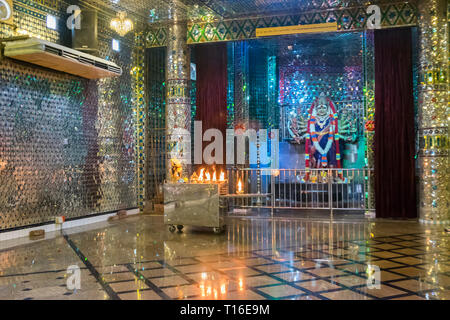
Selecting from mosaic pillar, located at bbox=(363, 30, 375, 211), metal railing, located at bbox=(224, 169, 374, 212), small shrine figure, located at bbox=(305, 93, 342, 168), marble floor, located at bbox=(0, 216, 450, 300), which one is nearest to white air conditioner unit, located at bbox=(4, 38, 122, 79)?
marble floor, located at bbox=(0, 216, 450, 300)

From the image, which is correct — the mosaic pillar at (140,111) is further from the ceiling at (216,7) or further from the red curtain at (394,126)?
the red curtain at (394,126)

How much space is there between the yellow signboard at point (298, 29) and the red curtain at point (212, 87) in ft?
3.37

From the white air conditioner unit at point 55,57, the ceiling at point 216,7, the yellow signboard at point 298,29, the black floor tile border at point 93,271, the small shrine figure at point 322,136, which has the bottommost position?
the black floor tile border at point 93,271

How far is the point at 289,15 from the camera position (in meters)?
8.88

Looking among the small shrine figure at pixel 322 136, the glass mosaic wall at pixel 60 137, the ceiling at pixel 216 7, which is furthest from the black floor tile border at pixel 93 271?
the small shrine figure at pixel 322 136

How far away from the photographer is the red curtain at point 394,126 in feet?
27.0

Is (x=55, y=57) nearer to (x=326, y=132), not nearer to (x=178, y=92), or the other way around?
(x=178, y=92)

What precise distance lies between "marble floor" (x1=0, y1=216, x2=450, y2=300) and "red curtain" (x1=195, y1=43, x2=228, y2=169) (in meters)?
2.92

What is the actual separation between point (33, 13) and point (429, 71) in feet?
23.0

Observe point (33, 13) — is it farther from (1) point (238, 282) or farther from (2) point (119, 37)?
(1) point (238, 282)

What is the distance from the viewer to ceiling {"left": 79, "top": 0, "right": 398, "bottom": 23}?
831cm

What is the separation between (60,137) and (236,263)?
4.34 m

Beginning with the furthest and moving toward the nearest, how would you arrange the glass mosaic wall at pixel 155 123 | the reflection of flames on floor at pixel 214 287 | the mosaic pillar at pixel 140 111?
the glass mosaic wall at pixel 155 123 < the mosaic pillar at pixel 140 111 < the reflection of flames on floor at pixel 214 287

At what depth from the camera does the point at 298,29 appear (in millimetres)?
8797
